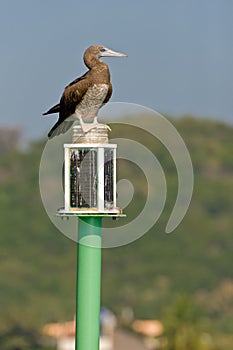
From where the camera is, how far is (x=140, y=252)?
132 metres

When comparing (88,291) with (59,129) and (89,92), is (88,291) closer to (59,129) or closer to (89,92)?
(59,129)

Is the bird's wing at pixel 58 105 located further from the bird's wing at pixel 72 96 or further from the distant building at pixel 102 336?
the distant building at pixel 102 336

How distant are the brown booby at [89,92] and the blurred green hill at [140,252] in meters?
82.4

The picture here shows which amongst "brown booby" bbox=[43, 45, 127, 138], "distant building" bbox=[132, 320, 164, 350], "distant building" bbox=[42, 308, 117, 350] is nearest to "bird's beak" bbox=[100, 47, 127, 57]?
"brown booby" bbox=[43, 45, 127, 138]

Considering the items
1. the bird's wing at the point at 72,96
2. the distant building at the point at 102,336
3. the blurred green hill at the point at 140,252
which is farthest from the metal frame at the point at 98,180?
the blurred green hill at the point at 140,252

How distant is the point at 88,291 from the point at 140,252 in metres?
121

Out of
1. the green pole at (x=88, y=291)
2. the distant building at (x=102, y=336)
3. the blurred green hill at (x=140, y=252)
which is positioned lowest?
the green pole at (x=88, y=291)

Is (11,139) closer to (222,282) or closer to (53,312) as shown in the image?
(222,282)

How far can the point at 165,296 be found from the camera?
111 metres

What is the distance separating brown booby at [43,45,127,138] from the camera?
10922 millimetres

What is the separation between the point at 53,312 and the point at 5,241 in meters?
30.0

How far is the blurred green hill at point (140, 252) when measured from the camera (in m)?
110

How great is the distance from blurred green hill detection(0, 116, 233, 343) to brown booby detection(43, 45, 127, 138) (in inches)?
3244

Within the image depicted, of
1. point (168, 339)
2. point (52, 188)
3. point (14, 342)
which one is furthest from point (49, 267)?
point (52, 188)
